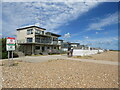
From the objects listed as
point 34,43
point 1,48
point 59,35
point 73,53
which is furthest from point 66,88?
point 59,35

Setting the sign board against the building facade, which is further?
the building facade

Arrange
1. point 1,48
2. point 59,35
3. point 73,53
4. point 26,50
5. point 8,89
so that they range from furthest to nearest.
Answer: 1. point 59,35
2. point 26,50
3. point 73,53
4. point 1,48
5. point 8,89

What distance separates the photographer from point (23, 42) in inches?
911

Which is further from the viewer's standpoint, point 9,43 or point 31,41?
point 31,41

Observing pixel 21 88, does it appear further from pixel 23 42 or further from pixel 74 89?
pixel 23 42

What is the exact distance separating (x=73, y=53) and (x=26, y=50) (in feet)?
46.1

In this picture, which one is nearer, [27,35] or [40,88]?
[40,88]

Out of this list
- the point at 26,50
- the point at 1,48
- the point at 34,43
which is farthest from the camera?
the point at 26,50

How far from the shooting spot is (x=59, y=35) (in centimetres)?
3325

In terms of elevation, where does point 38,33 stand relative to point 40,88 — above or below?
above

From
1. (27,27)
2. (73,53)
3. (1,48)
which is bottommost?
(73,53)

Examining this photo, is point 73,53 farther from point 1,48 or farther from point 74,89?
point 74,89

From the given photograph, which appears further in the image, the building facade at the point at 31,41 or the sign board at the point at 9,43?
the building facade at the point at 31,41

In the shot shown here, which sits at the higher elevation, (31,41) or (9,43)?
(31,41)
